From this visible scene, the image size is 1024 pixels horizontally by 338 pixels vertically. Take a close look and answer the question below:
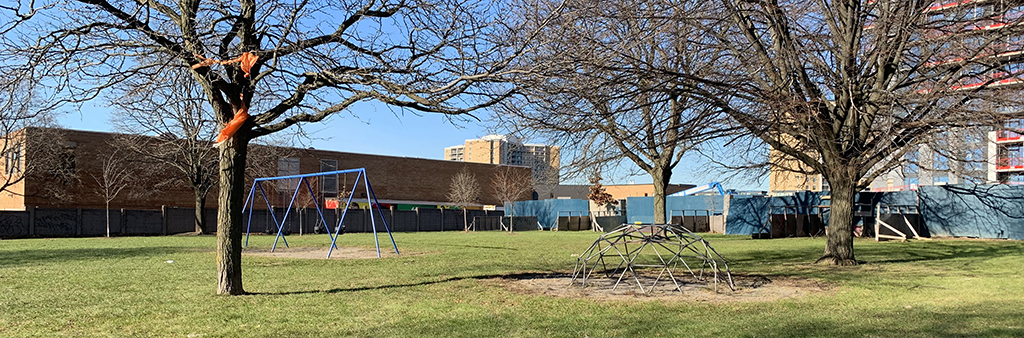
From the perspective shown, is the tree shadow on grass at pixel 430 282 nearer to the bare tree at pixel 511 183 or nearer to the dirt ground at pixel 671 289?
the dirt ground at pixel 671 289

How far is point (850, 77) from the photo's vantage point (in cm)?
1195

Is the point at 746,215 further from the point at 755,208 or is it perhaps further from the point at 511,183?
the point at 511,183

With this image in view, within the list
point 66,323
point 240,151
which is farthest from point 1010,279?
point 66,323

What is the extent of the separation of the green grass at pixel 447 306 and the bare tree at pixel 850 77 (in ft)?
7.28

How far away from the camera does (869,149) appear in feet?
42.8

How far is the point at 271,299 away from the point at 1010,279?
34.8 feet

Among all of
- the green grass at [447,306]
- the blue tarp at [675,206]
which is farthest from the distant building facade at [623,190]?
the green grass at [447,306]

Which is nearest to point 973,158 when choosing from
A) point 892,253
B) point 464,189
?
point 892,253

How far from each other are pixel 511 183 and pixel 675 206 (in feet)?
75.9

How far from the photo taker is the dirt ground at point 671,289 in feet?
29.8

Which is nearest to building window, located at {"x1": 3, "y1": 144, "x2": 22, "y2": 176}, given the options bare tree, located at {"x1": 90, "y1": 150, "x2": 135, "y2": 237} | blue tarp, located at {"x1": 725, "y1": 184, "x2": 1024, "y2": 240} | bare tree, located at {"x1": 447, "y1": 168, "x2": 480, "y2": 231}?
bare tree, located at {"x1": 90, "y1": 150, "x2": 135, "y2": 237}

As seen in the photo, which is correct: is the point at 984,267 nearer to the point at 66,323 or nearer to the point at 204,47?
the point at 204,47

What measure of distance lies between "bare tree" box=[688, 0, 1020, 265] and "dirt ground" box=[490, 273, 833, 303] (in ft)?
8.31

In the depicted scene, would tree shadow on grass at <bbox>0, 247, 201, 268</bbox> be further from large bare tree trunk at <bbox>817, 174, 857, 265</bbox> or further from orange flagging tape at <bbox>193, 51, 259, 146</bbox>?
large bare tree trunk at <bbox>817, 174, 857, 265</bbox>
